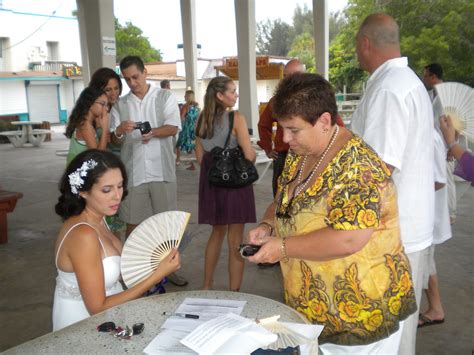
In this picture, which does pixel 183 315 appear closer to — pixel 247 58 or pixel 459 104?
pixel 459 104

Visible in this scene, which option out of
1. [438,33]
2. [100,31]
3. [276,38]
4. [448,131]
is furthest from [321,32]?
[276,38]

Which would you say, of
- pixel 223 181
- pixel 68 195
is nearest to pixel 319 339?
pixel 68 195

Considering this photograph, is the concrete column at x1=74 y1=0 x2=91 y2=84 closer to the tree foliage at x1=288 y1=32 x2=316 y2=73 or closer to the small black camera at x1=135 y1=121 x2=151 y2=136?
the small black camera at x1=135 y1=121 x2=151 y2=136

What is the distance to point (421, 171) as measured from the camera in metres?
2.30

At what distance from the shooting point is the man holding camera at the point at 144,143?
3996 millimetres

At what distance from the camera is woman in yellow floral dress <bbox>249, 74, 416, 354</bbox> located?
1.63 meters

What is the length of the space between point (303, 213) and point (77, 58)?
39.5 meters

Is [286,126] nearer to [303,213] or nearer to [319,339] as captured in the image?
[303,213]

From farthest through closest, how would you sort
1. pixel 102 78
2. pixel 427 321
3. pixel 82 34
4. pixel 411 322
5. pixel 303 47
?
pixel 303 47 → pixel 82 34 → pixel 102 78 → pixel 427 321 → pixel 411 322

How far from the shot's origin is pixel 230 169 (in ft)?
12.1

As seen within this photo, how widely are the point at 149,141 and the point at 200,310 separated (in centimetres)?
238

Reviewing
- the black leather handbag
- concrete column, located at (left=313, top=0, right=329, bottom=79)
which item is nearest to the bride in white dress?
the black leather handbag

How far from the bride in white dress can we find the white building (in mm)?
30595

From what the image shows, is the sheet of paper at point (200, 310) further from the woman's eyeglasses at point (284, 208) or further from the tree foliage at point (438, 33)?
the tree foliage at point (438, 33)
